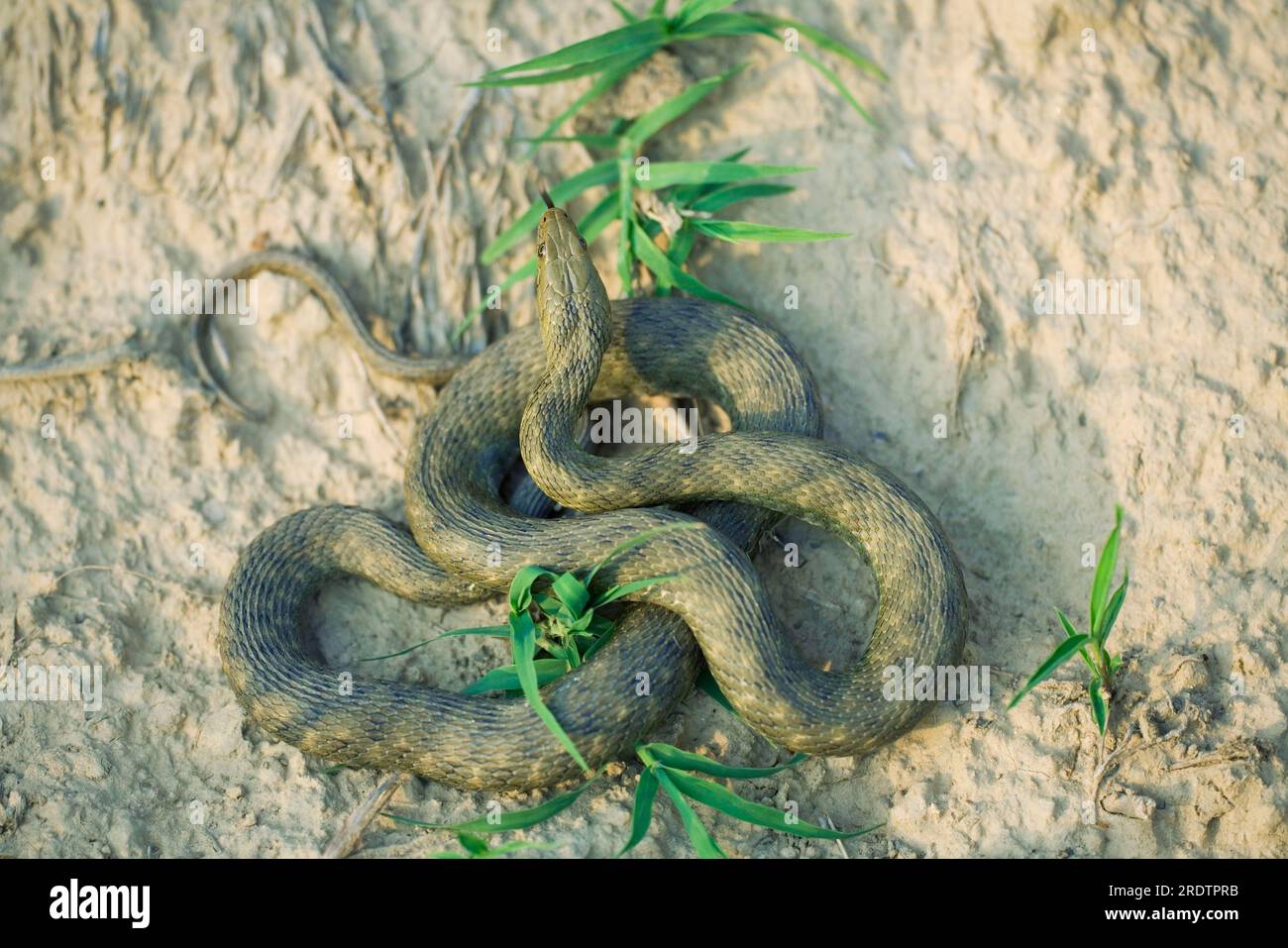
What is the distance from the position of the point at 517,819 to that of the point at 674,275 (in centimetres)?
289

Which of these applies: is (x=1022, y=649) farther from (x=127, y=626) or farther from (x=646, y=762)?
(x=127, y=626)

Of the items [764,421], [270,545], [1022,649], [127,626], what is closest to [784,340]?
[764,421]

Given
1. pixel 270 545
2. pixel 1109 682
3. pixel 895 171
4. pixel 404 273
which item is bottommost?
pixel 1109 682

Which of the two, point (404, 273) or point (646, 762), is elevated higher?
point (404, 273)

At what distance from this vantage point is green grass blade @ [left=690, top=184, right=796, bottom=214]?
6039mm

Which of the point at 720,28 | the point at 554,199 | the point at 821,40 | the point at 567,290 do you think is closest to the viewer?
the point at 567,290

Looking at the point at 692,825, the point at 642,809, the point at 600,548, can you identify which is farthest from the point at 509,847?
the point at 600,548

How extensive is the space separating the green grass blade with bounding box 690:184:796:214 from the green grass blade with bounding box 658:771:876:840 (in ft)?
9.87

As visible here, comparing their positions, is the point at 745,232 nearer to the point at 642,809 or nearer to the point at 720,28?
the point at 720,28

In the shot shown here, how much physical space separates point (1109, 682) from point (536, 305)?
11.1 ft

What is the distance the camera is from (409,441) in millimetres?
5961

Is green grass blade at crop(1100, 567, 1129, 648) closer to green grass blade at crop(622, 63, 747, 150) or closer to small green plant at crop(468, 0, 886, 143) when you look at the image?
small green plant at crop(468, 0, 886, 143)

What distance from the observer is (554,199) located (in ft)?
19.9

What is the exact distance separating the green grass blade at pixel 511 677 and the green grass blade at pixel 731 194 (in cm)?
257
